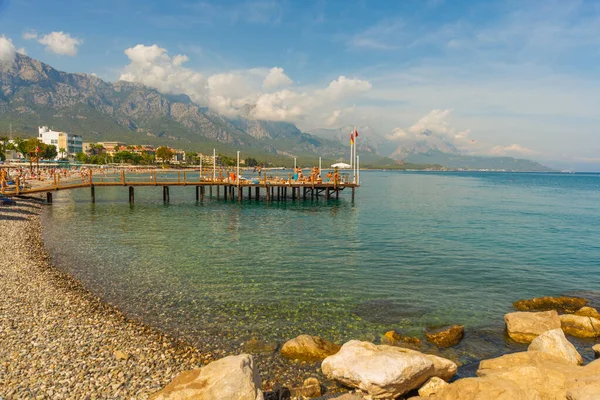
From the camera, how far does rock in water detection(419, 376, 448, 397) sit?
27.5 ft

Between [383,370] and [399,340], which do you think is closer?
[383,370]

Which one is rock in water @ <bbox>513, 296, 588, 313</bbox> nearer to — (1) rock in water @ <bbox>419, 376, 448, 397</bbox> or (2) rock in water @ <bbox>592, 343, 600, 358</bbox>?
(2) rock in water @ <bbox>592, 343, 600, 358</bbox>

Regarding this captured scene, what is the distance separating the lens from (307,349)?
10320 millimetres

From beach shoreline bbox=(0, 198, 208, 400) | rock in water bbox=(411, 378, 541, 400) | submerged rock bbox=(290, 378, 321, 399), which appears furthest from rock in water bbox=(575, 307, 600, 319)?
beach shoreline bbox=(0, 198, 208, 400)

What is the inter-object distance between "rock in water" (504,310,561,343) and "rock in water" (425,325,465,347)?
61.8 inches

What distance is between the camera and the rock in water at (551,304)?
14.7 m

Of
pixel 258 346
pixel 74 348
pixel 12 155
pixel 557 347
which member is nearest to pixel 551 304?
pixel 557 347

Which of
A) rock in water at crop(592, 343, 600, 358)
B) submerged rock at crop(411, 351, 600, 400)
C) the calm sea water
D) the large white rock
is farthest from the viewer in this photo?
the calm sea water

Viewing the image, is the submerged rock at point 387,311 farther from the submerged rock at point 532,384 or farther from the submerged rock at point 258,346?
the submerged rock at point 532,384

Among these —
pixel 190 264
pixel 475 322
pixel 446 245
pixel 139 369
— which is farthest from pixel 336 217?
pixel 139 369

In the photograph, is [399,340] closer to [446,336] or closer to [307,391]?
[446,336]

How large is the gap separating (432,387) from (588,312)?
29.7 ft

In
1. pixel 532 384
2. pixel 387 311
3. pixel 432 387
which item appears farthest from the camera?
pixel 387 311

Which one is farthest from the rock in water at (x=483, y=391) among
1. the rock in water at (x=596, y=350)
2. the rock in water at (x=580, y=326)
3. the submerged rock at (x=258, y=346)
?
the rock in water at (x=580, y=326)
